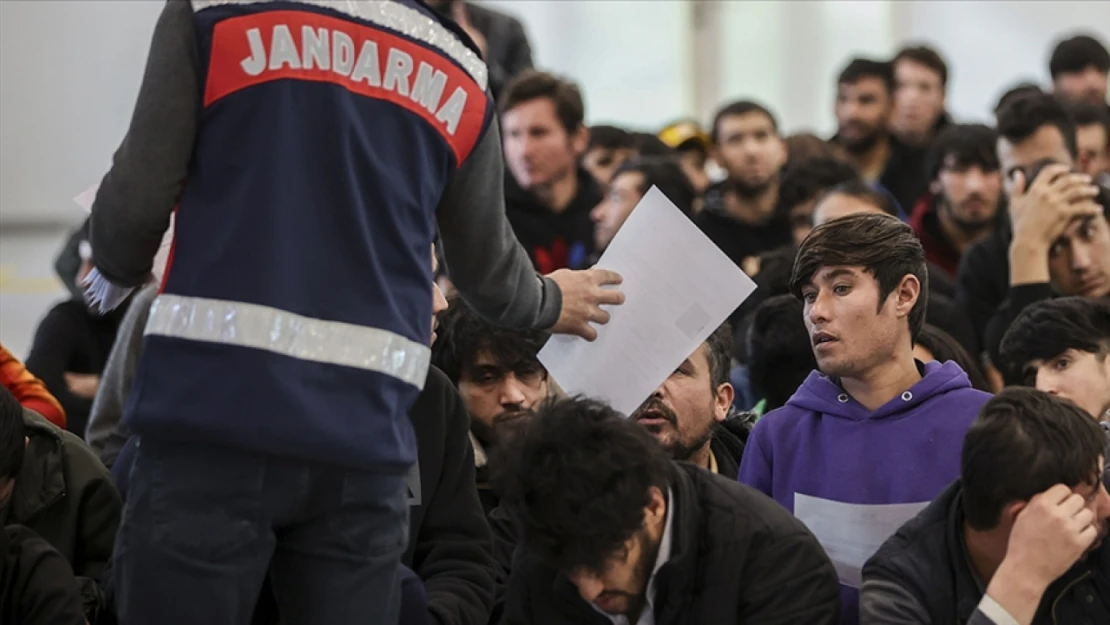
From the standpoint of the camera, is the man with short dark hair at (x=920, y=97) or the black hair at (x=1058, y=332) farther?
the man with short dark hair at (x=920, y=97)

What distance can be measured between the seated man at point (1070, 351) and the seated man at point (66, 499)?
6.47ft

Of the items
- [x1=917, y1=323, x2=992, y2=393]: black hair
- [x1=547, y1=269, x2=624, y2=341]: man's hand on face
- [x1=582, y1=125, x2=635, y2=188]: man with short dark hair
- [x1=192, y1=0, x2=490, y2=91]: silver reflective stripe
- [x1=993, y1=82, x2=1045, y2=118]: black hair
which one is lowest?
[x1=917, y1=323, x2=992, y2=393]: black hair

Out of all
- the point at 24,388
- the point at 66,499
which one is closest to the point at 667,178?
the point at 24,388

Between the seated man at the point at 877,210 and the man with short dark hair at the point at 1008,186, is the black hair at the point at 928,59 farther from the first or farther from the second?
the seated man at the point at 877,210

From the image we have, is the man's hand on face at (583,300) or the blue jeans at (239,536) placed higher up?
the man's hand on face at (583,300)

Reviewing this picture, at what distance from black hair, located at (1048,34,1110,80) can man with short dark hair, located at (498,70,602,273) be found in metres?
2.65

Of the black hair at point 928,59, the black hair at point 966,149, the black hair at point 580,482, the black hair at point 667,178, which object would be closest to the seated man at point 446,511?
the black hair at point 580,482

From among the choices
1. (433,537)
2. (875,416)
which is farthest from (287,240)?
(875,416)

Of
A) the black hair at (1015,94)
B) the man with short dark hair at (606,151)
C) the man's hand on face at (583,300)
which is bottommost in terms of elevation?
the man with short dark hair at (606,151)

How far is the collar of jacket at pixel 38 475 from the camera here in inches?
120


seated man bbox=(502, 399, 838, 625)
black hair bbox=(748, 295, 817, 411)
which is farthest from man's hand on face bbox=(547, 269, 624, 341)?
black hair bbox=(748, 295, 817, 411)

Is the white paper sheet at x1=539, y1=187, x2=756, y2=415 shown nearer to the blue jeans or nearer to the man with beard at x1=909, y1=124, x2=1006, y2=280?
the blue jeans

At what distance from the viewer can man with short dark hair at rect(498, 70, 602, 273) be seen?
18.8ft

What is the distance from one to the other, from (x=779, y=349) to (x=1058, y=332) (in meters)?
0.63
